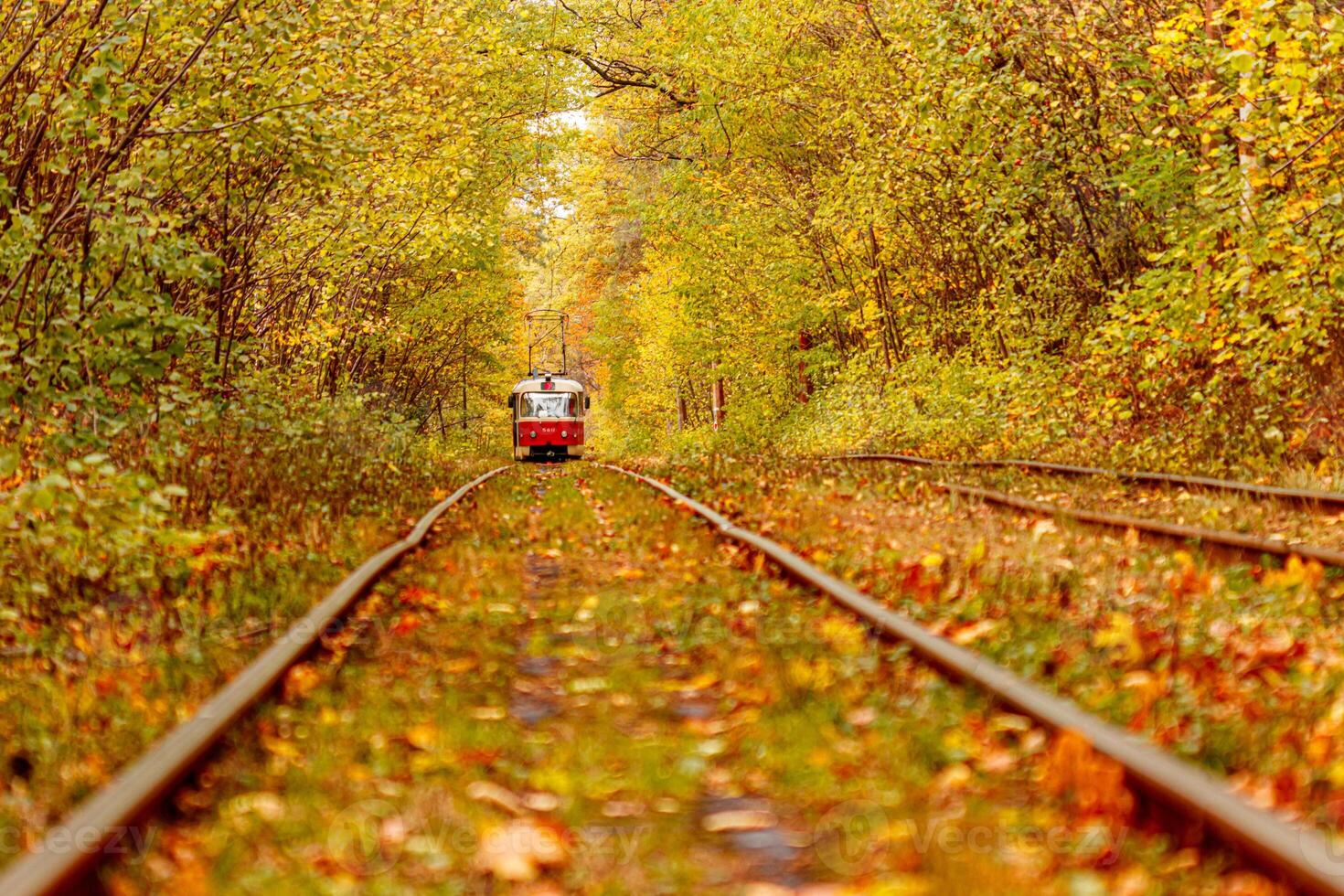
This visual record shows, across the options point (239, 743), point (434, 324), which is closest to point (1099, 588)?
point (239, 743)

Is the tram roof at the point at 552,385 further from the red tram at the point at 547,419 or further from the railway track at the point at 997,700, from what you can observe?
the railway track at the point at 997,700

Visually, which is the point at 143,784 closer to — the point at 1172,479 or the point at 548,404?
the point at 1172,479

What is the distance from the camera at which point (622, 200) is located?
41.0 metres

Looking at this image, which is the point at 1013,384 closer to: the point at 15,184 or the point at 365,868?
the point at 15,184

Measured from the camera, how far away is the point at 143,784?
133 inches

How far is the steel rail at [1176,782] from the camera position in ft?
8.71

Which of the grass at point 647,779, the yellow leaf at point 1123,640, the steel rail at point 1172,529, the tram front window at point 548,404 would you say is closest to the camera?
the grass at point 647,779

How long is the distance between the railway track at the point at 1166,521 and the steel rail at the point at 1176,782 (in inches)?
147

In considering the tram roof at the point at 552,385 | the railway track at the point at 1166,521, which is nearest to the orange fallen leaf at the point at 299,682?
the railway track at the point at 1166,521

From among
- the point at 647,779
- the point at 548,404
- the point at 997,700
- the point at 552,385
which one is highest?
the point at 552,385

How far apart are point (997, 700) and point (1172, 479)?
9.13 meters

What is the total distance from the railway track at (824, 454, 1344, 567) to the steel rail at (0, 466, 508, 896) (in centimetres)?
599

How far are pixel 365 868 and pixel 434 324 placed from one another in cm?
3099

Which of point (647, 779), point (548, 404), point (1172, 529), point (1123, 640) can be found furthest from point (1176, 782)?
point (548, 404)
